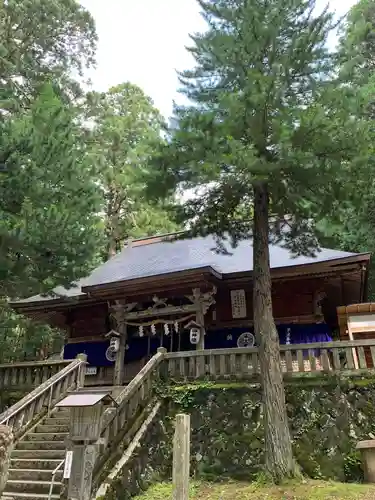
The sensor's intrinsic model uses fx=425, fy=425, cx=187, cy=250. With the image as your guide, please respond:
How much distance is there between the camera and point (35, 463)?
25.3 ft

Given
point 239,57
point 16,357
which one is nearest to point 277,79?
point 239,57

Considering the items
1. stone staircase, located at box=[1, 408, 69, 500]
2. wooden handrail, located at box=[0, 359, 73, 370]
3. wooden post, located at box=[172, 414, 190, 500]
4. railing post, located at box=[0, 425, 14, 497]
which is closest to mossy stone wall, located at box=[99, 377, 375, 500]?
stone staircase, located at box=[1, 408, 69, 500]

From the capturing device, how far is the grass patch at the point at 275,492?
607cm

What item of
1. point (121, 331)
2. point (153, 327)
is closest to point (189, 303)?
point (153, 327)

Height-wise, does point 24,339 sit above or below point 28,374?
above

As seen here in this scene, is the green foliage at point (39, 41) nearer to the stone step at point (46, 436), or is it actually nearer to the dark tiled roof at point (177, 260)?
the dark tiled roof at point (177, 260)

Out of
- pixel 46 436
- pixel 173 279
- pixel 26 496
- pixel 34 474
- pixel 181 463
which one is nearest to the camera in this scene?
pixel 181 463

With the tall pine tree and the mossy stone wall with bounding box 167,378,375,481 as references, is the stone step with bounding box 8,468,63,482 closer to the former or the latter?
the mossy stone wall with bounding box 167,378,375,481

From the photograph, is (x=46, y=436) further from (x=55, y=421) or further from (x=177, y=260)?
(x=177, y=260)

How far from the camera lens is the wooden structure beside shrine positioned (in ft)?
36.9

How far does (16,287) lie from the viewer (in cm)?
1083

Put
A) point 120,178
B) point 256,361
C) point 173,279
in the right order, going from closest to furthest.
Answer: point 256,361 → point 173,279 → point 120,178

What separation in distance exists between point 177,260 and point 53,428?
6347mm

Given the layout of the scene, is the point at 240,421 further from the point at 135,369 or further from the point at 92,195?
the point at 92,195
